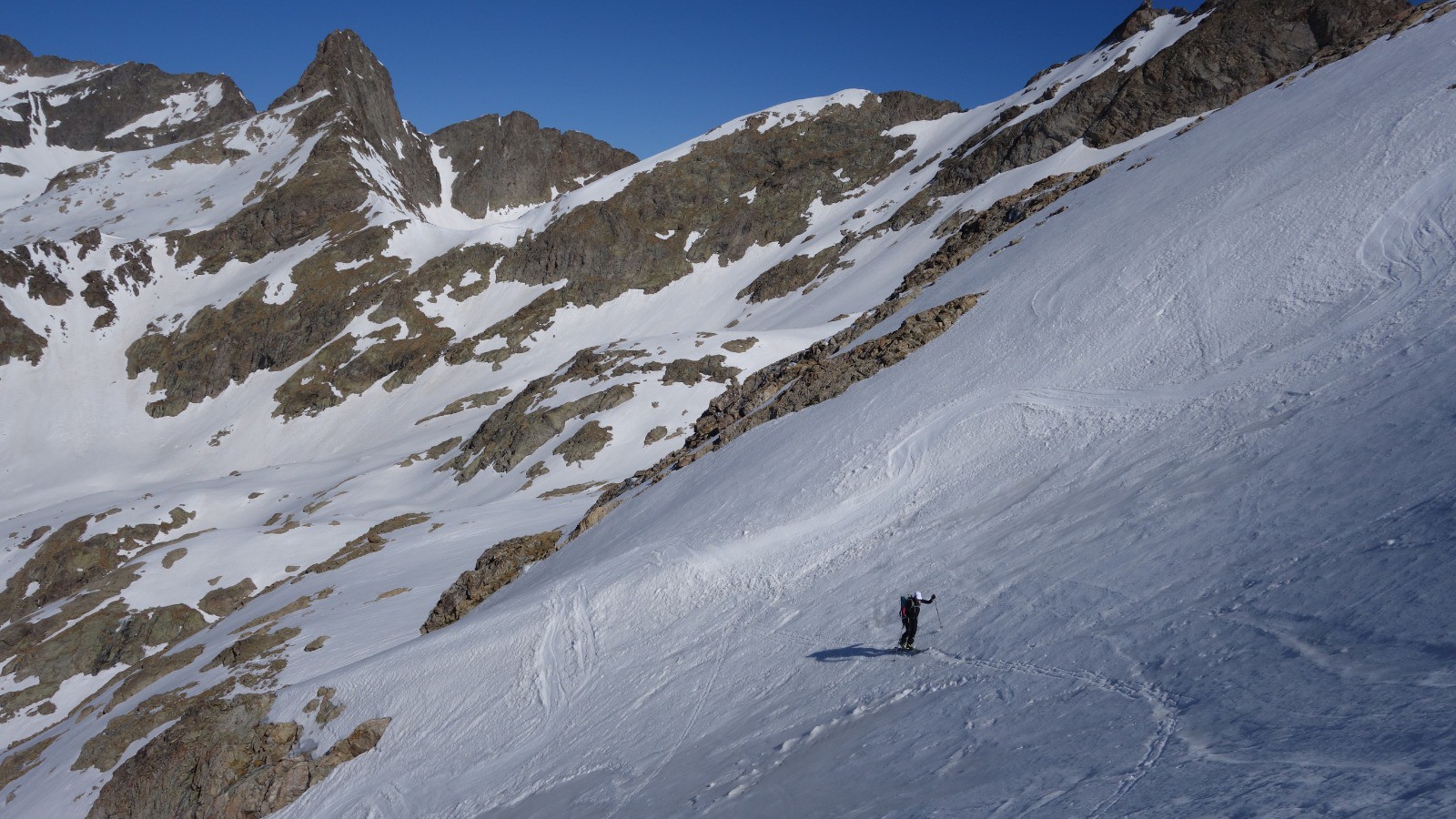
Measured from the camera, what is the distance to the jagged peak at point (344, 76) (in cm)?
14075

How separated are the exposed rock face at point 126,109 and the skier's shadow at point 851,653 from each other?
657 ft

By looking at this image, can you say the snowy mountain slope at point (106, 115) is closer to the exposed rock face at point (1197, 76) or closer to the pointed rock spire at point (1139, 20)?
the exposed rock face at point (1197, 76)

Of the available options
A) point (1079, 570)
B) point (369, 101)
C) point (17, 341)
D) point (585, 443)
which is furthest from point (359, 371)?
point (1079, 570)

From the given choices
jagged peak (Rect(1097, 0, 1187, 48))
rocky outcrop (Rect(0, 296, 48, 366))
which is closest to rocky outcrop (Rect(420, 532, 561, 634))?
jagged peak (Rect(1097, 0, 1187, 48))

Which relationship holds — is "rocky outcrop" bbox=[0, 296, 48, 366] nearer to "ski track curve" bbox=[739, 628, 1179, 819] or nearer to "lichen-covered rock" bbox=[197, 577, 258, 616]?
"lichen-covered rock" bbox=[197, 577, 258, 616]

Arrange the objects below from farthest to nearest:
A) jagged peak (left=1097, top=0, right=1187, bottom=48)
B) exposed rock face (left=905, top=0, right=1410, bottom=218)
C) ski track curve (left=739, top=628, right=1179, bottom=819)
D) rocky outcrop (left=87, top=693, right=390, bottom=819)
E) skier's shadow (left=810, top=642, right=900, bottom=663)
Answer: jagged peak (left=1097, top=0, right=1187, bottom=48), exposed rock face (left=905, top=0, right=1410, bottom=218), rocky outcrop (left=87, top=693, right=390, bottom=819), skier's shadow (left=810, top=642, right=900, bottom=663), ski track curve (left=739, top=628, right=1179, bottom=819)

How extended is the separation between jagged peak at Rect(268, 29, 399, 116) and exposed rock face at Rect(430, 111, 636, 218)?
555 inches

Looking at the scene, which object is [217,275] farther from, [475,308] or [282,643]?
[282,643]

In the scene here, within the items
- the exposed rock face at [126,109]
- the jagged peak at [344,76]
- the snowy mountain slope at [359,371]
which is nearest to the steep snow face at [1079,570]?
the snowy mountain slope at [359,371]

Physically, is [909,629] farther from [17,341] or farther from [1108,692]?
[17,341]

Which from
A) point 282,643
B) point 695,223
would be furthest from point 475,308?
point 282,643

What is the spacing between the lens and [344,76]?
142 m

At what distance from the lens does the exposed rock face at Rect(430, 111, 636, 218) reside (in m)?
150

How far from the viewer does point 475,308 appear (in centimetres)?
9688
